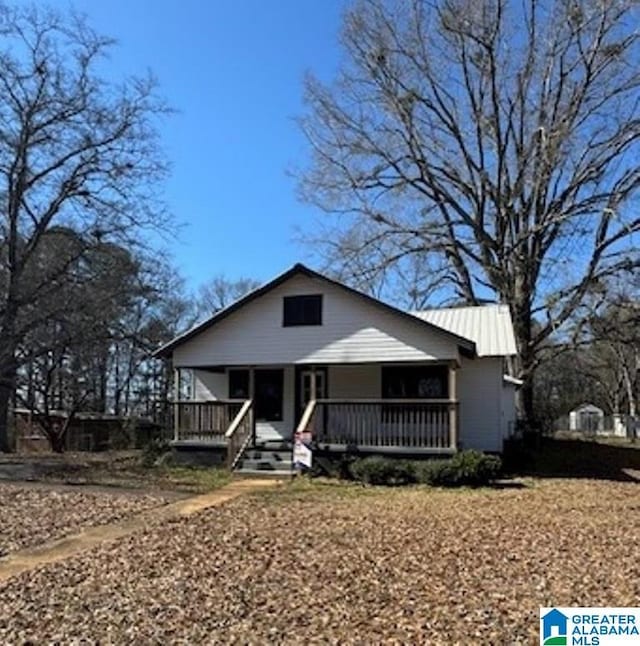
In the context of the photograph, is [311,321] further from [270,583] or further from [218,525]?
[270,583]

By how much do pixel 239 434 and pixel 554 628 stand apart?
1419 centimetres

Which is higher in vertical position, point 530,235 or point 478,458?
point 530,235

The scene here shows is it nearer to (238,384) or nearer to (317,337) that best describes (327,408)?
A: (317,337)

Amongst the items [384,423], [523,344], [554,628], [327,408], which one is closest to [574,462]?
[384,423]

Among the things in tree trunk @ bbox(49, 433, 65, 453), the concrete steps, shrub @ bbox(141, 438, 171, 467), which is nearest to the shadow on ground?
the concrete steps

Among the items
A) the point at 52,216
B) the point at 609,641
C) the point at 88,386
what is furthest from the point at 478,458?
the point at 88,386

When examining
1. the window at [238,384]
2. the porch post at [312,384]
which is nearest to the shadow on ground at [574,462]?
the porch post at [312,384]

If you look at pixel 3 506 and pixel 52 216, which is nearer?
pixel 3 506

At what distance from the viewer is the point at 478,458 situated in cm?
1588

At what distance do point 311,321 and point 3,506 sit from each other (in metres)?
9.64

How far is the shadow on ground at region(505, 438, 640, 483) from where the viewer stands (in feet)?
63.0

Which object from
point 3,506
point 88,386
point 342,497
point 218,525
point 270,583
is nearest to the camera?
point 270,583

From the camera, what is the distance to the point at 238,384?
22.3 m

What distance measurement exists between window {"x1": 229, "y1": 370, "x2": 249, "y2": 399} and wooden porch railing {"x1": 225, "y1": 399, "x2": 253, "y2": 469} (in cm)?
225
